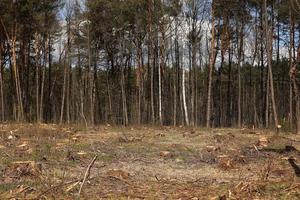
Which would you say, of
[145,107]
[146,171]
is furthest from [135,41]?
[146,171]

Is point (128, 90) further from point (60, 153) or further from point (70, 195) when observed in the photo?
point (70, 195)

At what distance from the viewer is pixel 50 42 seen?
35.9 metres

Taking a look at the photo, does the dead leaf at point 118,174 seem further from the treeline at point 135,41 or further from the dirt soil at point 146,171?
the treeline at point 135,41

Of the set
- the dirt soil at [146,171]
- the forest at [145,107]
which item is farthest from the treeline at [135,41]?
the dirt soil at [146,171]

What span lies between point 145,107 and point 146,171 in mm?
Result: 29666

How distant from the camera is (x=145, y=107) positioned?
38.2m

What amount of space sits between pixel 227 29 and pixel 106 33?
9249mm

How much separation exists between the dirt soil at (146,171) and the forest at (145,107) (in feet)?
0.09

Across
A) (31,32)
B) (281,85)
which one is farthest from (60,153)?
(281,85)

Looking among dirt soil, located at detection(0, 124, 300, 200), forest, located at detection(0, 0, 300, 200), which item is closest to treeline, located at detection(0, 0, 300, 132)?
forest, located at detection(0, 0, 300, 200)

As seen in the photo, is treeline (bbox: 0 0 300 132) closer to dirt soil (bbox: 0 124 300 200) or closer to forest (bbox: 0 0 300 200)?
forest (bbox: 0 0 300 200)

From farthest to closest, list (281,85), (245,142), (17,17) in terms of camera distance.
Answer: (281,85)
(17,17)
(245,142)

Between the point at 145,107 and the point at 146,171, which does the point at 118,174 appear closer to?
the point at 146,171

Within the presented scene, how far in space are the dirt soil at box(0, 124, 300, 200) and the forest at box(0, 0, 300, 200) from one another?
0.03 m
